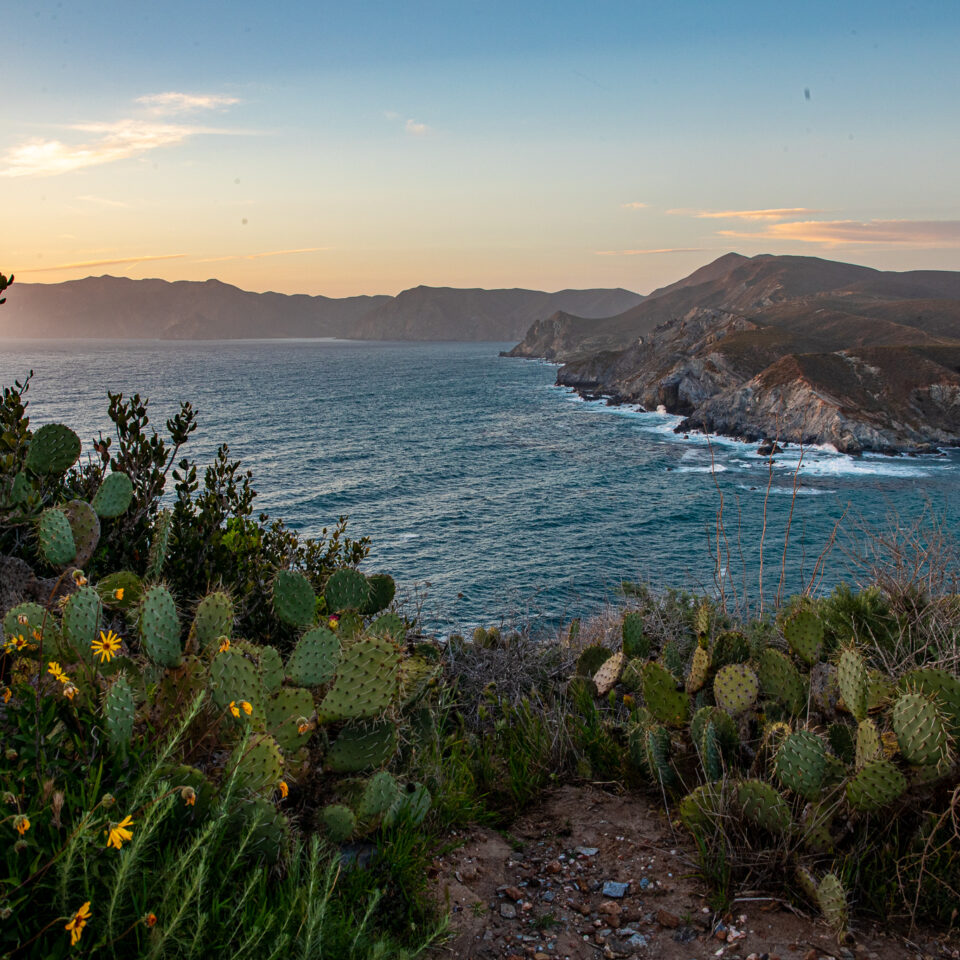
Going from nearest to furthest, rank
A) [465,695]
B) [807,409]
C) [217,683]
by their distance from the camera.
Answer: [217,683], [465,695], [807,409]

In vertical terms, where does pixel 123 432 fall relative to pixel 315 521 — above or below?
above

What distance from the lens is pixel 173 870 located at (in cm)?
251

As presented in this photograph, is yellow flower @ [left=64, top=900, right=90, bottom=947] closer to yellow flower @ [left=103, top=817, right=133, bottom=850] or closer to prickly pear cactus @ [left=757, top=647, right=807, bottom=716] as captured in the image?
yellow flower @ [left=103, top=817, right=133, bottom=850]

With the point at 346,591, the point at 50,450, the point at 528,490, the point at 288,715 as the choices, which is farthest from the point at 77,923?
the point at 528,490

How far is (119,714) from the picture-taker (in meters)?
2.86

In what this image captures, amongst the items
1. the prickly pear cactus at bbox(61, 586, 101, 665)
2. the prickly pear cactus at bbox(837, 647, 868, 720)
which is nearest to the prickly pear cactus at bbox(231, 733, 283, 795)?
the prickly pear cactus at bbox(61, 586, 101, 665)

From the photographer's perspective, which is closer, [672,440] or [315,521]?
[315,521]

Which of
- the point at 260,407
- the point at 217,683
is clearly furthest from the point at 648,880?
the point at 260,407

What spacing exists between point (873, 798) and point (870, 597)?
8.69ft

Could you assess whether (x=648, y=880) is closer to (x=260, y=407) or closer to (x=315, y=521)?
(x=315, y=521)

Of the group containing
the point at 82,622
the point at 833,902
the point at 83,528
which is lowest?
the point at 833,902

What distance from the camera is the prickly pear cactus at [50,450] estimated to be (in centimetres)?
570

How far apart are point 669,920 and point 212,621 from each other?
2.73m

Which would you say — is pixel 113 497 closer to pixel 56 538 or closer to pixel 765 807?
pixel 56 538
